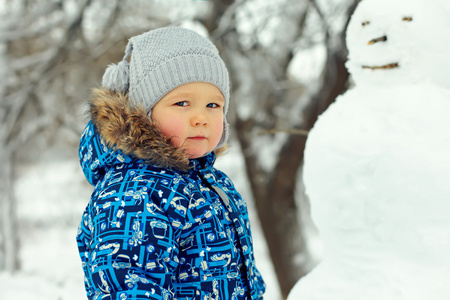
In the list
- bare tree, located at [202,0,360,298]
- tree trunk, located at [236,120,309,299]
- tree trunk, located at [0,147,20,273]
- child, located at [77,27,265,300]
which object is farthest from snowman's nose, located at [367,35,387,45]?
tree trunk, located at [0,147,20,273]

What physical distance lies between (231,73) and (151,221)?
13.3 ft

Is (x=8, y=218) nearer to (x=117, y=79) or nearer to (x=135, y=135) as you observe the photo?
(x=117, y=79)

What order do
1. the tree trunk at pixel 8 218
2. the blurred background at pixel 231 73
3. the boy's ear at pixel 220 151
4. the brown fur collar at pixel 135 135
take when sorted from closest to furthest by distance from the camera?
1. the brown fur collar at pixel 135 135
2. the boy's ear at pixel 220 151
3. the blurred background at pixel 231 73
4. the tree trunk at pixel 8 218

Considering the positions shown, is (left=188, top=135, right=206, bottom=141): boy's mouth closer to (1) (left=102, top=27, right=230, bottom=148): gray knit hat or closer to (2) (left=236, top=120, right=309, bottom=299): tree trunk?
(1) (left=102, top=27, right=230, bottom=148): gray knit hat

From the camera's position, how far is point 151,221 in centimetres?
108

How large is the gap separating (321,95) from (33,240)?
7.44 m

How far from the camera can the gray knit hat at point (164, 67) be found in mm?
1253

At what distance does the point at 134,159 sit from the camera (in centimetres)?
122

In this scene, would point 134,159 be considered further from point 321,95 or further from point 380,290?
point 321,95

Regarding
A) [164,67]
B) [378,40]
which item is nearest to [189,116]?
[164,67]

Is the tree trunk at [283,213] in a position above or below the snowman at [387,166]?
below

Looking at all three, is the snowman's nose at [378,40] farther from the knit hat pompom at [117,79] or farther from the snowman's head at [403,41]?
the knit hat pompom at [117,79]

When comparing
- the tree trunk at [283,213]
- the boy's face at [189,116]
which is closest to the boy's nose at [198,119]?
the boy's face at [189,116]

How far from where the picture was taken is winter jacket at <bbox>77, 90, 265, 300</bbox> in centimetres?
105
